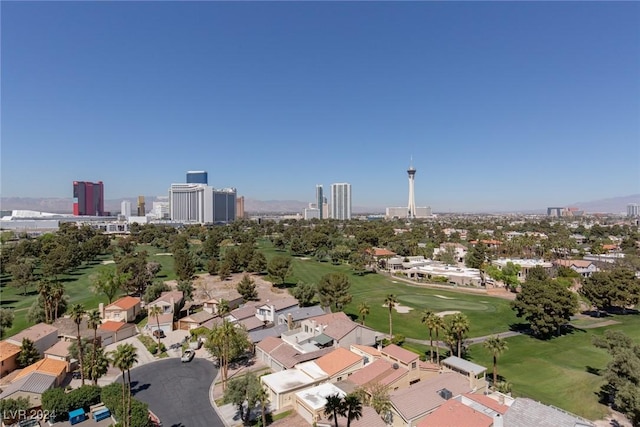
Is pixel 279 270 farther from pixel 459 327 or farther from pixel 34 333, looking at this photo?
pixel 459 327

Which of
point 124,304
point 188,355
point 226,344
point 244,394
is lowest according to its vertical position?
point 188,355

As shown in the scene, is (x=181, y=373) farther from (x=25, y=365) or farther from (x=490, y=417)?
(x=490, y=417)

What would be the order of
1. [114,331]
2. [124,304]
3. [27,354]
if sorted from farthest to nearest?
[124,304]
[114,331]
[27,354]

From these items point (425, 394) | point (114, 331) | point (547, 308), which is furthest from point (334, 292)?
point (114, 331)

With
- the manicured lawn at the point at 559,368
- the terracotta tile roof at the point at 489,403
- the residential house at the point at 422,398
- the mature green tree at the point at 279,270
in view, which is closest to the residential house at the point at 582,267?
the manicured lawn at the point at 559,368

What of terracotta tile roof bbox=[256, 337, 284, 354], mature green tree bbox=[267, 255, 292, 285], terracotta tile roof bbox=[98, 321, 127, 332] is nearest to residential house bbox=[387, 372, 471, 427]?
terracotta tile roof bbox=[256, 337, 284, 354]

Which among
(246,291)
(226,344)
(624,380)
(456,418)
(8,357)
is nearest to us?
(456,418)
